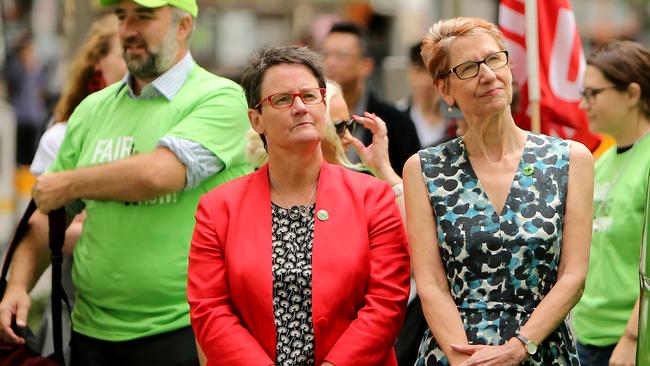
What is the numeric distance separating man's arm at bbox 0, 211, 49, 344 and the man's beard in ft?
2.74

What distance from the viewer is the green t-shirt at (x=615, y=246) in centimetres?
563

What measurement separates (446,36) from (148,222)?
1638 millimetres

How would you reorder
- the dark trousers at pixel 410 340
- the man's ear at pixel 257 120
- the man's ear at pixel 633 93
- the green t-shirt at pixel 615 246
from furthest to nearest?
the man's ear at pixel 633 93, the green t-shirt at pixel 615 246, the dark trousers at pixel 410 340, the man's ear at pixel 257 120

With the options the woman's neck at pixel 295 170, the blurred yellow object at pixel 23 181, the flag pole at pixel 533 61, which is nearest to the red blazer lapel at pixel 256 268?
the woman's neck at pixel 295 170

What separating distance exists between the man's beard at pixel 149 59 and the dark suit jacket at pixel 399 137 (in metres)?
1.65

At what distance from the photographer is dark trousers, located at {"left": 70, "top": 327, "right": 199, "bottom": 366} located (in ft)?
18.0

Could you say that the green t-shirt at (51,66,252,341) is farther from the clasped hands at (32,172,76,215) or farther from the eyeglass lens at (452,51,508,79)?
the eyeglass lens at (452,51,508,79)

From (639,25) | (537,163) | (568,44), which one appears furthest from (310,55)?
(639,25)

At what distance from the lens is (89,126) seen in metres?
5.81

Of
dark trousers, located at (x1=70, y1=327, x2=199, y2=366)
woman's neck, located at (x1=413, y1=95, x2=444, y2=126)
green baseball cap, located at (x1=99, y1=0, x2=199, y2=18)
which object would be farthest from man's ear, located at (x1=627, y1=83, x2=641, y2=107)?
woman's neck, located at (x1=413, y1=95, x2=444, y2=126)

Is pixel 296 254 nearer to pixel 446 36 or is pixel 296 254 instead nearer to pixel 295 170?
pixel 295 170

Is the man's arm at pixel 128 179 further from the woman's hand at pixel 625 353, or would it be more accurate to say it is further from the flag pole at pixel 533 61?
the woman's hand at pixel 625 353

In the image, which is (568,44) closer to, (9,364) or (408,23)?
(9,364)

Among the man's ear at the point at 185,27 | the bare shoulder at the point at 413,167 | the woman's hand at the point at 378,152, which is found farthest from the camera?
the man's ear at the point at 185,27
